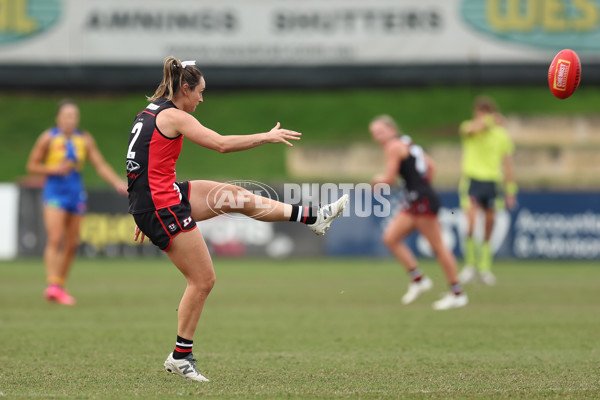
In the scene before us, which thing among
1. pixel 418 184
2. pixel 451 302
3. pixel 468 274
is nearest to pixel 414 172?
pixel 418 184

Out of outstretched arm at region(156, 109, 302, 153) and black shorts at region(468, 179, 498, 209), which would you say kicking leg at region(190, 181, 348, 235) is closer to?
outstretched arm at region(156, 109, 302, 153)

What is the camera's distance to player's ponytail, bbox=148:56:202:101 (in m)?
6.46

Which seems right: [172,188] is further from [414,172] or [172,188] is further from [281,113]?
[281,113]

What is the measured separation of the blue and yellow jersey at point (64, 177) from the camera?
38.9 ft

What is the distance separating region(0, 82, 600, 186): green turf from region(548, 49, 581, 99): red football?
67.6ft

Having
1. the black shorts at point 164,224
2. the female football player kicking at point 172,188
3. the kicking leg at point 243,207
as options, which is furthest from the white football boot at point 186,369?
the kicking leg at point 243,207

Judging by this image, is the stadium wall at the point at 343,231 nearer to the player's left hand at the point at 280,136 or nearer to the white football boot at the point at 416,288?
the white football boot at the point at 416,288

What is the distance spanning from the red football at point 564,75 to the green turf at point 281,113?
20.6 metres

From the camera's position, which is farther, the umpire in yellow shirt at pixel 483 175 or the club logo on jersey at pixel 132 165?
the umpire in yellow shirt at pixel 483 175

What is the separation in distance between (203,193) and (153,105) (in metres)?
0.79

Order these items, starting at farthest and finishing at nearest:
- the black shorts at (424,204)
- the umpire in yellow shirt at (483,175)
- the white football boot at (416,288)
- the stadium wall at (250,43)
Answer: the stadium wall at (250,43), the umpire in yellow shirt at (483,175), the white football boot at (416,288), the black shorts at (424,204)

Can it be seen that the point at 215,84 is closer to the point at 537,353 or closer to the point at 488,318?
the point at 488,318

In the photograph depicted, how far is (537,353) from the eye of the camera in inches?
309

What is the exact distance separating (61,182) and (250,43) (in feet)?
60.3
